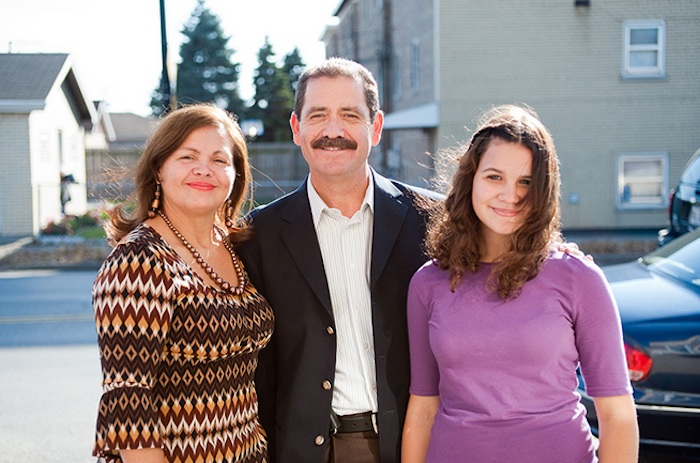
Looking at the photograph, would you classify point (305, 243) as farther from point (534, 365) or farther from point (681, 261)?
point (681, 261)

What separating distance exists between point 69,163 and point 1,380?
64.4 ft

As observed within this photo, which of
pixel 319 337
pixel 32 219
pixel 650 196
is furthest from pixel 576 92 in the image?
pixel 319 337

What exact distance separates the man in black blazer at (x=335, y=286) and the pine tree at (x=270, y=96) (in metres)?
45.7

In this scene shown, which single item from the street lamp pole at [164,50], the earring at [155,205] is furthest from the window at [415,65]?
the earring at [155,205]

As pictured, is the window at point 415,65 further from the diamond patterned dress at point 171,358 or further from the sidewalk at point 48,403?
the diamond patterned dress at point 171,358

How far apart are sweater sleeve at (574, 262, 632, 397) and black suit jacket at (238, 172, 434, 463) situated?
0.89 metres

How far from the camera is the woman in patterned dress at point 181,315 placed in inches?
96.6

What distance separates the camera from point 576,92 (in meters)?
19.6

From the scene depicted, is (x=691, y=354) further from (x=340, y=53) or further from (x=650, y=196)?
(x=340, y=53)

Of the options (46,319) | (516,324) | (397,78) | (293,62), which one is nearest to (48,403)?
(46,319)

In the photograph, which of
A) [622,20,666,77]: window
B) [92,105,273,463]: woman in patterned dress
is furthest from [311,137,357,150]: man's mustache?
[622,20,666,77]: window

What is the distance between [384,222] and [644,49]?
730 inches

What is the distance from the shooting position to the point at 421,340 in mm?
2775

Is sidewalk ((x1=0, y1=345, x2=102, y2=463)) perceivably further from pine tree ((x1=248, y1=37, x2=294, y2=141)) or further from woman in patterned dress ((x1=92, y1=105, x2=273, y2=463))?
pine tree ((x1=248, y1=37, x2=294, y2=141))
